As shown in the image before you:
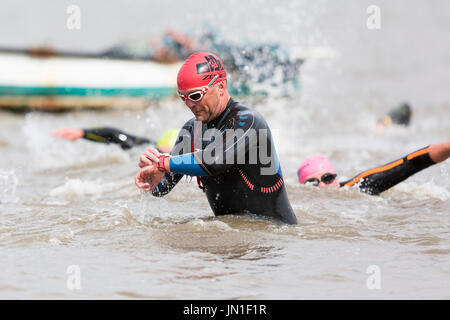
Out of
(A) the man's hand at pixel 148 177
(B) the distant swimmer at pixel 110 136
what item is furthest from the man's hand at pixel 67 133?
(A) the man's hand at pixel 148 177

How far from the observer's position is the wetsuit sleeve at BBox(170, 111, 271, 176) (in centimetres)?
457

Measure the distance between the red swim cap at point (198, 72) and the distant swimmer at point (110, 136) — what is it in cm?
343

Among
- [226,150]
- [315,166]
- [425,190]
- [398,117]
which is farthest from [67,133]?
[398,117]

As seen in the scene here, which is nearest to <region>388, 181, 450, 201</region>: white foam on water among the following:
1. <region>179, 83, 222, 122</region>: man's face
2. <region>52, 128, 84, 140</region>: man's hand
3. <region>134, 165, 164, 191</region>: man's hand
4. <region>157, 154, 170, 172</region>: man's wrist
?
<region>179, 83, 222, 122</region>: man's face

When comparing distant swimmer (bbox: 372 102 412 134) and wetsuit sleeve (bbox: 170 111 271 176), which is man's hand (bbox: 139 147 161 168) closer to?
wetsuit sleeve (bbox: 170 111 271 176)

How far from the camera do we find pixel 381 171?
6957mm

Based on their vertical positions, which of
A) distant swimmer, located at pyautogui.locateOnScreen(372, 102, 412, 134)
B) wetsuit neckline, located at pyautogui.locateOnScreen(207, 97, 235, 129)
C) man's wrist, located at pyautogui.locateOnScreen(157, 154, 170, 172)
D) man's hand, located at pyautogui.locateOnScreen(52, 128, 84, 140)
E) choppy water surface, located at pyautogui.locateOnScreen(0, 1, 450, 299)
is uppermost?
distant swimmer, located at pyautogui.locateOnScreen(372, 102, 412, 134)

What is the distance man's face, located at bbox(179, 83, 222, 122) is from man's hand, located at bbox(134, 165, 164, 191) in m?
0.56

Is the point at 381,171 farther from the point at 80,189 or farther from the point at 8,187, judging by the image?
the point at 8,187

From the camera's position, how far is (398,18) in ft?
103

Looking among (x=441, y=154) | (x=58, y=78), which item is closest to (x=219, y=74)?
(x=441, y=154)

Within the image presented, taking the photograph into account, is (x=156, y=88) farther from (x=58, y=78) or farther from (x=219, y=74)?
(x=219, y=74)

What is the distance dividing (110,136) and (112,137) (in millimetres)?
34

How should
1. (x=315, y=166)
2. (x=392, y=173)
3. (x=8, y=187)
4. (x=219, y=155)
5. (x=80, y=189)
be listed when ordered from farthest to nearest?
1. (x=8, y=187)
2. (x=80, y=189)
3. (x=315, y=166)
4. (x=392, y=173)
5. (x=219, y=155)
